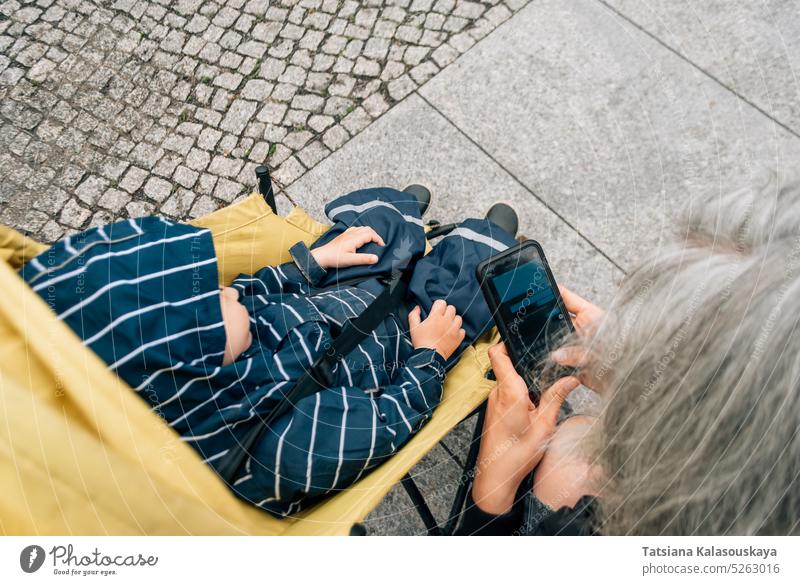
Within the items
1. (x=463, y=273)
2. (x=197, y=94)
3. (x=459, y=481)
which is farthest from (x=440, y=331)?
(x=197, y=94)

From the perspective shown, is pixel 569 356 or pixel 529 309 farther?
pixel 529 309

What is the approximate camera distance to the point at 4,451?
907 mm

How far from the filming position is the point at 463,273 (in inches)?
71.8

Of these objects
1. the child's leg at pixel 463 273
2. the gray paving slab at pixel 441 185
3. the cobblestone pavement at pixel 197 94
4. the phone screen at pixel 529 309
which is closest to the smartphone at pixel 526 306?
the phone screen at pixel 529 309

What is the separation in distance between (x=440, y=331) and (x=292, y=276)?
51cm

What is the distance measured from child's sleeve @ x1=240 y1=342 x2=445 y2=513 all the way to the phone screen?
0.31m

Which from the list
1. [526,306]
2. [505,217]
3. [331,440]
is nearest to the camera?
[331,440]

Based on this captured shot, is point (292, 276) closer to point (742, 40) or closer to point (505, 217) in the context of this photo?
point (505, 217)

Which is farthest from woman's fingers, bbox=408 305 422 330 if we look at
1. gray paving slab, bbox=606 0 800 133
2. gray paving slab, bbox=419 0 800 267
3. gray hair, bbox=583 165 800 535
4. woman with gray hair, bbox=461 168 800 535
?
gray paving slab, bbox=606 0 800 133

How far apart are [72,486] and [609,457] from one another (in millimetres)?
949

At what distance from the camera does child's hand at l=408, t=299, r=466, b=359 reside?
5.56 ft

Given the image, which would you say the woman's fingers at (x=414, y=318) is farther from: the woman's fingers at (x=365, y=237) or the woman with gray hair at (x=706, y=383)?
the woman with gray hair at (x=706, y=383)

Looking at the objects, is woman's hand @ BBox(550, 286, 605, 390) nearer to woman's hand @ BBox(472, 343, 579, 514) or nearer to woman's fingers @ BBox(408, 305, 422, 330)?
woman's hand @ BBox(472, 343, 579, 514)
